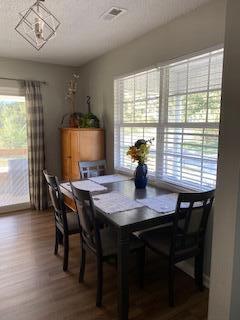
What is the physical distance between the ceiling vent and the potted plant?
123 cm

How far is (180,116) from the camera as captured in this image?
256 cm

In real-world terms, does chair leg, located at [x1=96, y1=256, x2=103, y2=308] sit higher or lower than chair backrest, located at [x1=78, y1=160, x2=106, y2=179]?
lower

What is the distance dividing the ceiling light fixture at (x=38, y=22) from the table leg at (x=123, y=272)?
1.50 metres

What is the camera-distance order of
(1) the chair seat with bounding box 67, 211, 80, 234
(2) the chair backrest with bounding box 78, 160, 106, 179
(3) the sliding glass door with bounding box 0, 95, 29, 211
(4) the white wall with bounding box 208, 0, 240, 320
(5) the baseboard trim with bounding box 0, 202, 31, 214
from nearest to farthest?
(4) the white wall with bounding box 208, 0, 240, 320, (1) the chair seat with bounding box 67, 211, 80, 234, (2) the chair backrest with bounding box 78, 160, 106, 179, (3) the sliding glass door with bounding box 0, 95, 29, 211, (5) the baseboard trim with bounding box 0, 202, 31, 214

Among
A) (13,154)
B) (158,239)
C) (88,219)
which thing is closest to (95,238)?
(88,219)

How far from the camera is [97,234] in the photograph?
1940mm

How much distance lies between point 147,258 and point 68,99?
299cm

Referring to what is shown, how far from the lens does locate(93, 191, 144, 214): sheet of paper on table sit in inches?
79.3

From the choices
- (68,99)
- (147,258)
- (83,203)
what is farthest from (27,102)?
(147,258)

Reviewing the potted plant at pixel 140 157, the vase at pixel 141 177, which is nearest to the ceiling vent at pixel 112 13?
the potted plant at pixel 140 157

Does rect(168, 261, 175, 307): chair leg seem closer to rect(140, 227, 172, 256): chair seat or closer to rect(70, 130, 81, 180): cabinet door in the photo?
rect(140, 227, 172, 256): chair seat

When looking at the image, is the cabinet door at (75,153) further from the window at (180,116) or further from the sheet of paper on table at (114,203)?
the sheet of paper on table at (114,203)

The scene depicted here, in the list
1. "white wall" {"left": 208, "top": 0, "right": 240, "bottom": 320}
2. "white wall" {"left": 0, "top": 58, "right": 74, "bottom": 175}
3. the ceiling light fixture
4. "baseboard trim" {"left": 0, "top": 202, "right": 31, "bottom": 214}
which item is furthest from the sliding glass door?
"white wall" {"left": 208, "top": 0, "right": 240, "bottom": 320}

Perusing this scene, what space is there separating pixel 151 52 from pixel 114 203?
5.83 feet
